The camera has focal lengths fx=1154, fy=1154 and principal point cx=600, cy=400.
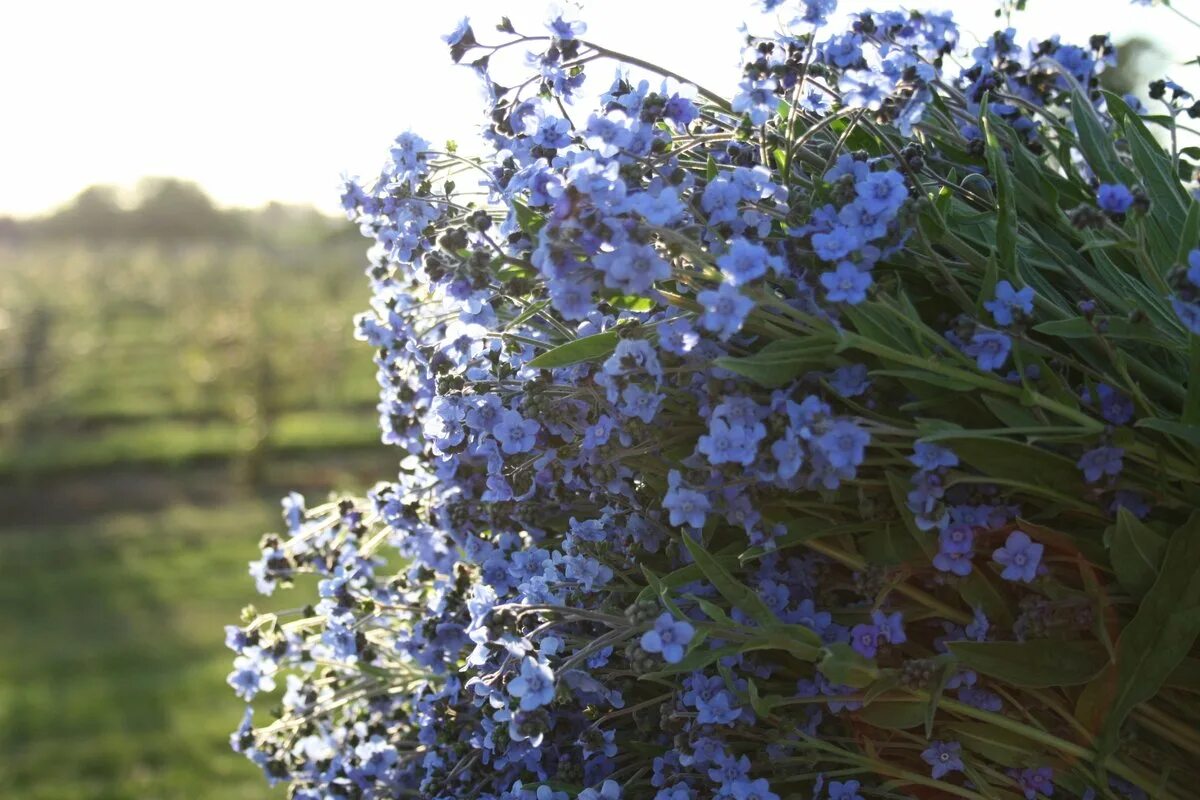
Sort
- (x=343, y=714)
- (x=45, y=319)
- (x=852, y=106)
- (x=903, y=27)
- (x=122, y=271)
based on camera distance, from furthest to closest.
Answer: (x=122, y=271)
(x=45, y=319)
(x=343, y=714)
(x=903, y=27)
(x=852, y=106)

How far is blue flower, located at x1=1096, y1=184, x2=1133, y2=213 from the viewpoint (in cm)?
99

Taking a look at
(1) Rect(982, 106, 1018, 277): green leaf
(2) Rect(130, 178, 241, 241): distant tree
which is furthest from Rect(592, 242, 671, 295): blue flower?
(2) Rect(130, 178, 241, 241): distant tree

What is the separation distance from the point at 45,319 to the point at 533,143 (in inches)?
452

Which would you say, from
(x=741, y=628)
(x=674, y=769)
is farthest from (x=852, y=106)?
(x=674, y=769)

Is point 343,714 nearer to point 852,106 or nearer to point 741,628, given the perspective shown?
point 741,628

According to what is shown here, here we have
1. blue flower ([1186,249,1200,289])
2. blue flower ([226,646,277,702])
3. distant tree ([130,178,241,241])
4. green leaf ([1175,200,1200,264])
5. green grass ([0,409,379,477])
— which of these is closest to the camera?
blue flower ([1186,249,1200,289])

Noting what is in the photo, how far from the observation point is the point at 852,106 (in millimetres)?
1136

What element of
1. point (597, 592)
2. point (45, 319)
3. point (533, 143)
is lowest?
point (597, 592)

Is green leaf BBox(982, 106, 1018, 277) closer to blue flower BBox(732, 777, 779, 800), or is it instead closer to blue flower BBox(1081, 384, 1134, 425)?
→ blue flower BBox(1081, 384, 1134, 425)

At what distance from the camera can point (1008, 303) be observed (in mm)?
1029

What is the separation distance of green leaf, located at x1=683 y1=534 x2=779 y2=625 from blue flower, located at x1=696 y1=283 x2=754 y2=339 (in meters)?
0.22

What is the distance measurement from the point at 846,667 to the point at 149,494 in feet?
31.1

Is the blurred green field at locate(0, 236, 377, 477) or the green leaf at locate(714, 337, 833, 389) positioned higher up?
the blurred green field at locate(0, 236, 377, 477)

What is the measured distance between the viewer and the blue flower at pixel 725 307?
0.96m
